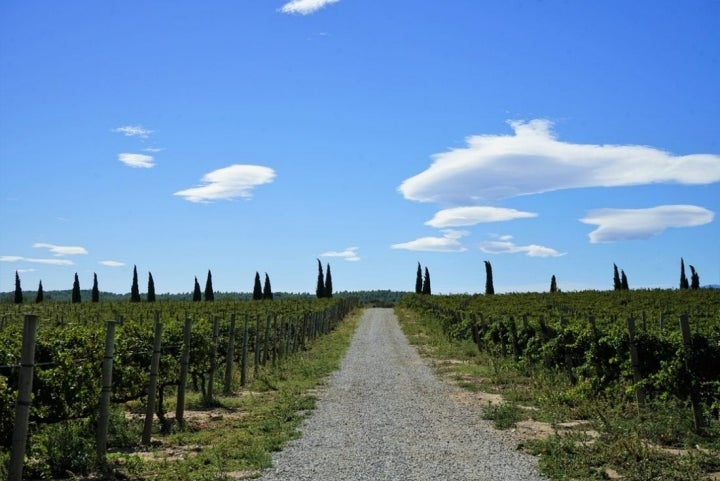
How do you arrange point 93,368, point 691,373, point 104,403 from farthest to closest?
1. point 691,373
2. point 93,368
3. point 104,403

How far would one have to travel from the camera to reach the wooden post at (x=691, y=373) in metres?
10.8

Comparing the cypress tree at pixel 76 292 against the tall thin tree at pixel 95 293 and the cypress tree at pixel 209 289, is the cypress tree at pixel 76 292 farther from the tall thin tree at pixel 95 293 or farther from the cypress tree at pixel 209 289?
the cypress tree at pixel 209 289

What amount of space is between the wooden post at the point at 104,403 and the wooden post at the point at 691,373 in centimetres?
935

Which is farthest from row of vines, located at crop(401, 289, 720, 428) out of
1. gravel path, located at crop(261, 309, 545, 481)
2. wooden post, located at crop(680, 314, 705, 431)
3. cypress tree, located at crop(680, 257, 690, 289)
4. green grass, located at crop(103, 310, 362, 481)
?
cypress tree, located at crop(680, 257, 690, 289)

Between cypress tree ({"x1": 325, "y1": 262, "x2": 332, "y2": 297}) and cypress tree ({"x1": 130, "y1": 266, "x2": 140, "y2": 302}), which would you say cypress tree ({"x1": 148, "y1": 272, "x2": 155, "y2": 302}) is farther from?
cypress tree ({"x1": 325, "y1": 262, "x2": 332, "y2": 297})

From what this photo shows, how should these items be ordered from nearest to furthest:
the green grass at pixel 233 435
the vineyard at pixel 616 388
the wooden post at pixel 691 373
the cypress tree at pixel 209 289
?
the green grass at pixel 233 435 → the vineyard at pixel 616 388 → the wooden post at pixel 691 373 → the cypress tree at pixel 209 289

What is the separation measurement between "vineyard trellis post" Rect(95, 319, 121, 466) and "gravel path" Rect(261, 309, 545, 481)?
7.83 ft

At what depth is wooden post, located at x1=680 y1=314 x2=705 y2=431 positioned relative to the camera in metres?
10.8

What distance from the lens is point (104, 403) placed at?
9.12m

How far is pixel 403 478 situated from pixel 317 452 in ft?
6.48

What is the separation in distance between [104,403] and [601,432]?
25.3ft

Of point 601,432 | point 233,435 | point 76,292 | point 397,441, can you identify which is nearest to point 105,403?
point 233,435

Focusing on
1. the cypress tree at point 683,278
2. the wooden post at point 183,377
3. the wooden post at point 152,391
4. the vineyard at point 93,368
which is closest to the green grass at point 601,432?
the wooden post at point 183,377

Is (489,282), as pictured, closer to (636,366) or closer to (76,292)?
(76,292)
